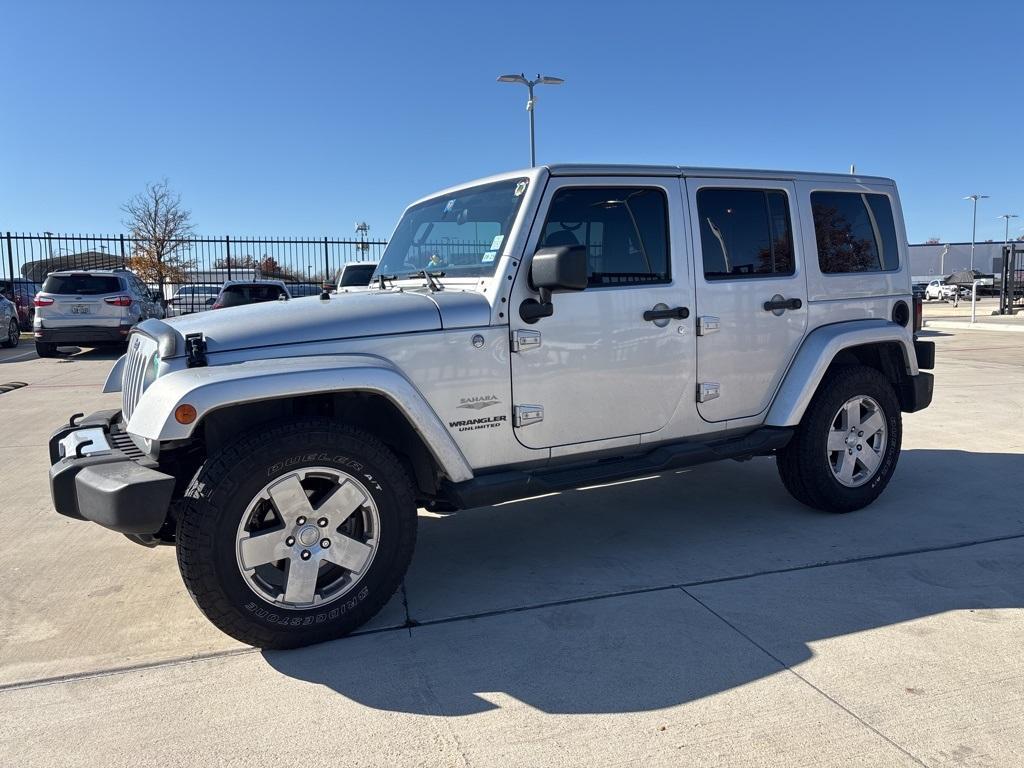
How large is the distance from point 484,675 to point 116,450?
6.08 feet

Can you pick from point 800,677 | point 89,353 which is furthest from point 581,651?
point 89,353

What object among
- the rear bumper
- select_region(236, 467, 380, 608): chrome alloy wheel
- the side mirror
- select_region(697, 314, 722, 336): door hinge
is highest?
the side mirror

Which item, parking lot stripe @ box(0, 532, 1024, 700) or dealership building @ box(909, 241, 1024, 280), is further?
dealership building @ box(909, 241, 1024, 280)

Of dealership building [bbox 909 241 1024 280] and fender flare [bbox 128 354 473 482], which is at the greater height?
dealership building [bbox 909 241 1024 280]

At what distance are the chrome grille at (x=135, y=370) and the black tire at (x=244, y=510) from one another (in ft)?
2.49

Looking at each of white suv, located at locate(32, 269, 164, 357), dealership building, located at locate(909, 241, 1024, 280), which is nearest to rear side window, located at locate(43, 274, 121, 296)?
white suv, located at locate(32, 269, 164, 357)

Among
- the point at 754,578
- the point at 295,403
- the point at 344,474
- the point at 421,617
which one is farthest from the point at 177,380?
the point at 754,578

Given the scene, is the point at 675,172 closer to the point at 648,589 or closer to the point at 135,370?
the point at 648,589

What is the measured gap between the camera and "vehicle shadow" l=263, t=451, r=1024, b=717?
2.93 meters

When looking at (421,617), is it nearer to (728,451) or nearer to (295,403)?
(295,403)

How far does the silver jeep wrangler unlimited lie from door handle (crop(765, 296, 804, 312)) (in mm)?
28

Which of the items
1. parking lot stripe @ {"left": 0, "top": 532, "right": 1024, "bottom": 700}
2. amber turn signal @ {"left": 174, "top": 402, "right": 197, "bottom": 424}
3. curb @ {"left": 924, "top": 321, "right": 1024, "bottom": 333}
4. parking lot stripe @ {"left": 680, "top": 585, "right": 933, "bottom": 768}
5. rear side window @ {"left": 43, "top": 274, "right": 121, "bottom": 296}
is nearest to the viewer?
parking lot stripe @ {"left": 680, "top": 585, "right": 933, "bottom": 768}

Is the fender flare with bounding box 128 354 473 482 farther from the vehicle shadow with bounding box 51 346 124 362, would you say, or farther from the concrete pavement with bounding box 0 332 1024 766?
the vehicle shadow with bounding box 51 346 124 362

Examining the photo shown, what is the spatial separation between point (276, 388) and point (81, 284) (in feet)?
45.4
